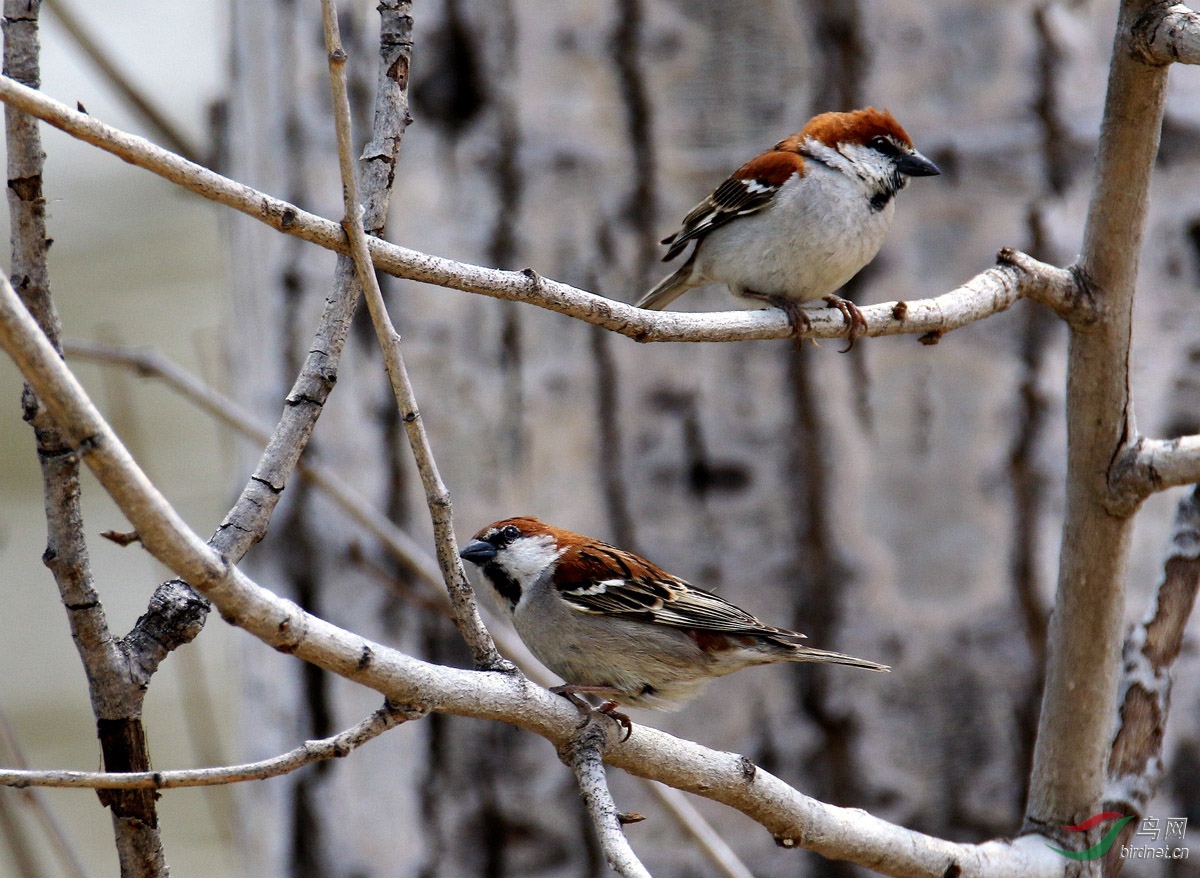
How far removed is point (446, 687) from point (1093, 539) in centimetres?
122

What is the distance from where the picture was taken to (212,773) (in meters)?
1.17

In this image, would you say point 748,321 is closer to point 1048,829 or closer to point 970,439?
point 1048,829

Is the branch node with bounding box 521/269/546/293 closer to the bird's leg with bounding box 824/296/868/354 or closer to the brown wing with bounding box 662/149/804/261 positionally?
the bird's leg with bounding box 824/296/868/354

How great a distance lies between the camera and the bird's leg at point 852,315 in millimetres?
1810

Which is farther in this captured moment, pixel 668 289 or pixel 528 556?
pixel 668 289

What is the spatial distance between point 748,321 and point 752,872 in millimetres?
1940

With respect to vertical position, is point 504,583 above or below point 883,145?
below

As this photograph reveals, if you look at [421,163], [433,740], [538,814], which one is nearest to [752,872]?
[538,814]

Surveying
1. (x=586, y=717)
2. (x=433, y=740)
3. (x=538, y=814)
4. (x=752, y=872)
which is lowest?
(x=752, y=872)

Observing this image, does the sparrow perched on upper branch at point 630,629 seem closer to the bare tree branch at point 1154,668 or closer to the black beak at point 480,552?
the black beak at point 480,552

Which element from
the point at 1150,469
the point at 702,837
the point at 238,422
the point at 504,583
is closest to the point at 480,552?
Result: the point at 504,583

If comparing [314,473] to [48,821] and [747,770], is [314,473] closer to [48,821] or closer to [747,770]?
[48,821]

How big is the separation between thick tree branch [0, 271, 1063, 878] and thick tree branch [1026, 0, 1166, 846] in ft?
0.47

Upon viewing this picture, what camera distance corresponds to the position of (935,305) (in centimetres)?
182
